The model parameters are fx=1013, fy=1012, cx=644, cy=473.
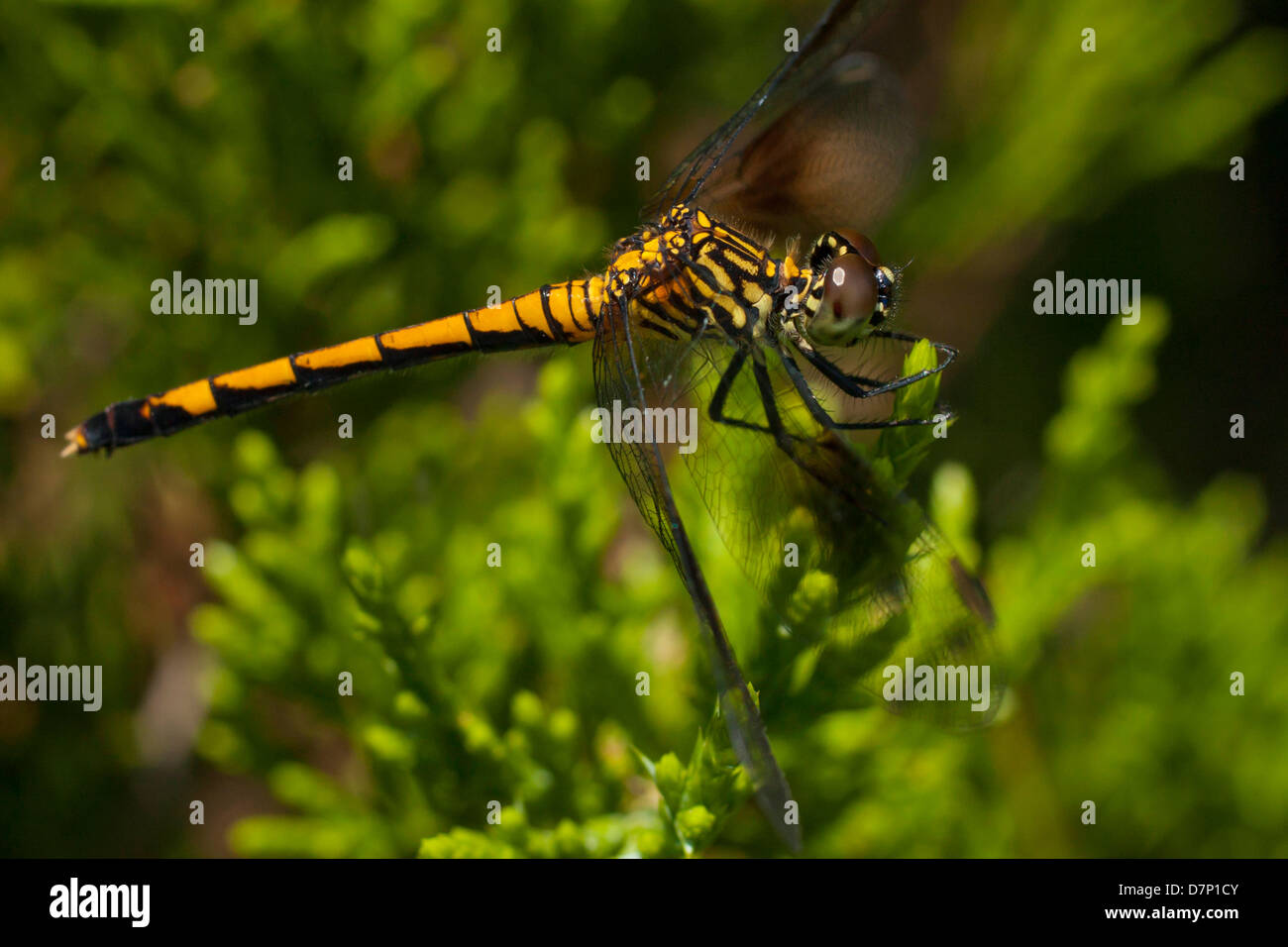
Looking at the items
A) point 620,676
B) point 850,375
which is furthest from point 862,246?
point 620,676

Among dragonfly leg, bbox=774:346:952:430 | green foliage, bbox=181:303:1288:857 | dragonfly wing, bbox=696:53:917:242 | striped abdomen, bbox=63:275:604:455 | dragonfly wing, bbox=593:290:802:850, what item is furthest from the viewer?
dragonfly wing, bbox=696:53:917:242

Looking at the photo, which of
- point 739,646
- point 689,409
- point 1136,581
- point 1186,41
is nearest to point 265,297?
point 689,409

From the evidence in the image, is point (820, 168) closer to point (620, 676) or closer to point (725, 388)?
point (725, 388)

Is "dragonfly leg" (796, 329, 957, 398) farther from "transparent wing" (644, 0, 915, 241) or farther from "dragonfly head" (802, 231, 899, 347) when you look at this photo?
"transparent wing" (644, 0, 915, 241)

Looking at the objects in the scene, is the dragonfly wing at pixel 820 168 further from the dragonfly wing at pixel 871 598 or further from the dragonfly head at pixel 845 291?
the dragonfly wing at pixel 871 598

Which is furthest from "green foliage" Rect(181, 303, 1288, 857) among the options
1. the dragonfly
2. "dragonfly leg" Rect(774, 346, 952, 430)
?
"dragonfly leg" Rect(774, 346, 952, 430)
